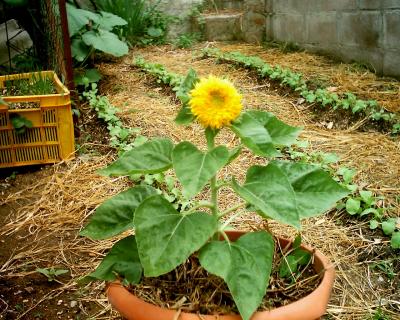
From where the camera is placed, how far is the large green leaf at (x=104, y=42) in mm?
3357

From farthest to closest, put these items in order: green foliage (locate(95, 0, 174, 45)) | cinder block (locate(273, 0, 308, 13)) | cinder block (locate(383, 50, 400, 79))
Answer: green foliage (locate(95, 0, 174, 45))
cinder block (locate(273, 0, 308, 13))
cinder block (locate(383, 50, 400, 79))

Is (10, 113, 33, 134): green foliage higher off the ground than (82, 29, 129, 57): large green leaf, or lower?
lower

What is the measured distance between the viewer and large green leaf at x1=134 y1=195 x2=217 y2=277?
32.3 inches

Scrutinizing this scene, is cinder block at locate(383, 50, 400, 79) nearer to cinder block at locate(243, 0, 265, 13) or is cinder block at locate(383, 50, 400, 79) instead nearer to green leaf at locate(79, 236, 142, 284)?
cinder block at locate(243, 0, 265, 13)

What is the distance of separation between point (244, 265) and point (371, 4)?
117 inches

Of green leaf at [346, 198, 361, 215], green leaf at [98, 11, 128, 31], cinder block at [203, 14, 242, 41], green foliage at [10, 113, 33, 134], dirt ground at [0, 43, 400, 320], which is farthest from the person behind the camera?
cinder block at [203, 14, 242, 41]

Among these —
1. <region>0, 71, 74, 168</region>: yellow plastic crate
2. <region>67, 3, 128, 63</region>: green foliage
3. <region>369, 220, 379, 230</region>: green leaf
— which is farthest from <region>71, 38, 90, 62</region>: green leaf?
<region>369, 220, 379, 230</region>: green leaf

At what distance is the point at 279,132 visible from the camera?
0.98 metres

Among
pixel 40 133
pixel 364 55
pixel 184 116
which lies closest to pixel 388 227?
pixel 184 116

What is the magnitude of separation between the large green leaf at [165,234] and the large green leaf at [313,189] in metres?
0.19

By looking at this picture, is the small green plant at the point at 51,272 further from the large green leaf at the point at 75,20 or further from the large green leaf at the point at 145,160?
the large green leaf at the point at 75,20

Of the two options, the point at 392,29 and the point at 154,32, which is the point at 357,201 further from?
the point at 154,32

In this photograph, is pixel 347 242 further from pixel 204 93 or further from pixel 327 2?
pixel 327 2

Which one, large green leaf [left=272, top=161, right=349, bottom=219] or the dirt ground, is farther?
the dirt ground
